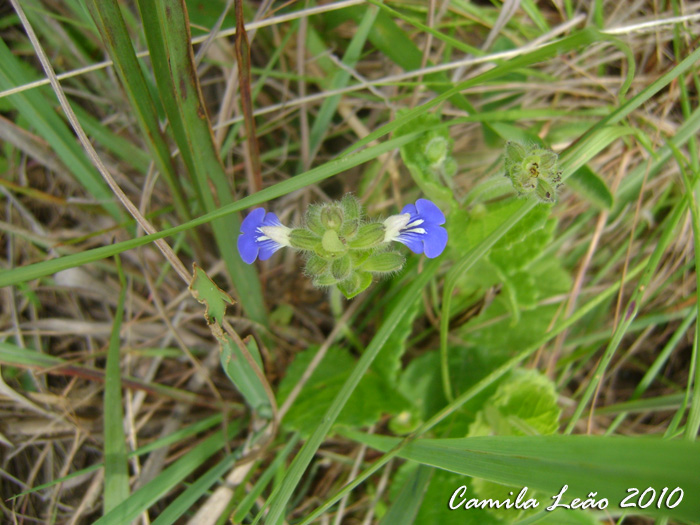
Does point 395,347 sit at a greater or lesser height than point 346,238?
greater

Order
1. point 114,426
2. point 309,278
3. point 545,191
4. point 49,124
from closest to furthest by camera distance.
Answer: point 545,191, point 114,426, point 49,124, point 309,278

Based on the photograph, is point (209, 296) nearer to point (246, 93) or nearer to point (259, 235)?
point (259, 235)

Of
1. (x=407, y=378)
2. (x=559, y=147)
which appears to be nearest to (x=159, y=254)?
(x=407, y=378)

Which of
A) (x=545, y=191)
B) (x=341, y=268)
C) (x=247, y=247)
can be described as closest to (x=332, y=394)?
(x=341, y=268)

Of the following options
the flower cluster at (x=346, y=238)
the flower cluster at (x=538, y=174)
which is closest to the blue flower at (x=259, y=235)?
the flower cluster at (x=346, y=238)

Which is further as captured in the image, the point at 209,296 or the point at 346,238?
the point at 346,238

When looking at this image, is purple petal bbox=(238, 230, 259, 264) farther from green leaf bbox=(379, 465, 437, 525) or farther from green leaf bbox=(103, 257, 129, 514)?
green leaf bbox=(379, 465, 437, 525)
